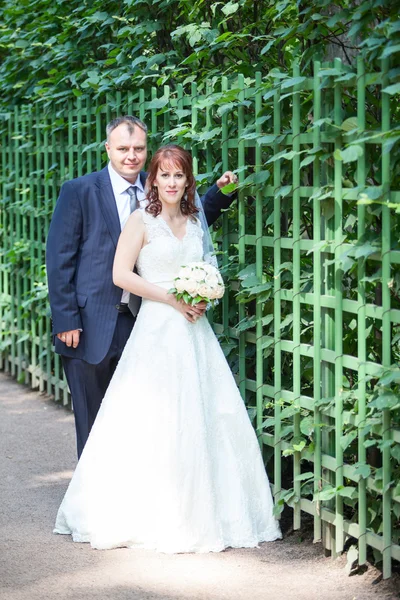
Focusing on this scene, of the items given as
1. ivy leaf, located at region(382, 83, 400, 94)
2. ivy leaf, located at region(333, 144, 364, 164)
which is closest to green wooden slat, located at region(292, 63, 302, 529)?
ivy leaf, located at region(333, 144, 364, 164)

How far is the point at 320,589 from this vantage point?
4.05 m

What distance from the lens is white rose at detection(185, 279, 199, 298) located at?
14.9 feet

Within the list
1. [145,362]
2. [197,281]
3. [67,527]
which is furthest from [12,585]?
[197,281]

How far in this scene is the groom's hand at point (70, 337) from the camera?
5.11 metres

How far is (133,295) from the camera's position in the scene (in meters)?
5.11

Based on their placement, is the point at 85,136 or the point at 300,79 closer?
the point at 300,79

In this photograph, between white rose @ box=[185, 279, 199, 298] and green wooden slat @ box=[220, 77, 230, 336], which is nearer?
white rose @ box=[185, 279, 199, 298]

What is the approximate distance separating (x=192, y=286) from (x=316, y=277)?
25.0 inches

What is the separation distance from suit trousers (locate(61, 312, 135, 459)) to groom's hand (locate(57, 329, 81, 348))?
4.7 inches

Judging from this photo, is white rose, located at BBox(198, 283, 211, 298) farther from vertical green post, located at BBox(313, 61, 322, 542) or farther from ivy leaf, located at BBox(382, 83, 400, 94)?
ivy leaf, located at BBox(382, 83, 400, 94)

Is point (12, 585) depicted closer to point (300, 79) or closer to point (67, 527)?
point (67, 527)

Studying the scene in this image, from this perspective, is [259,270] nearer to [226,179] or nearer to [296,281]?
[296,281]

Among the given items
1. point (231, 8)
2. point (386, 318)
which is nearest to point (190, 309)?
point (386, 318)

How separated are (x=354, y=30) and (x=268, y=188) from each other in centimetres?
89
